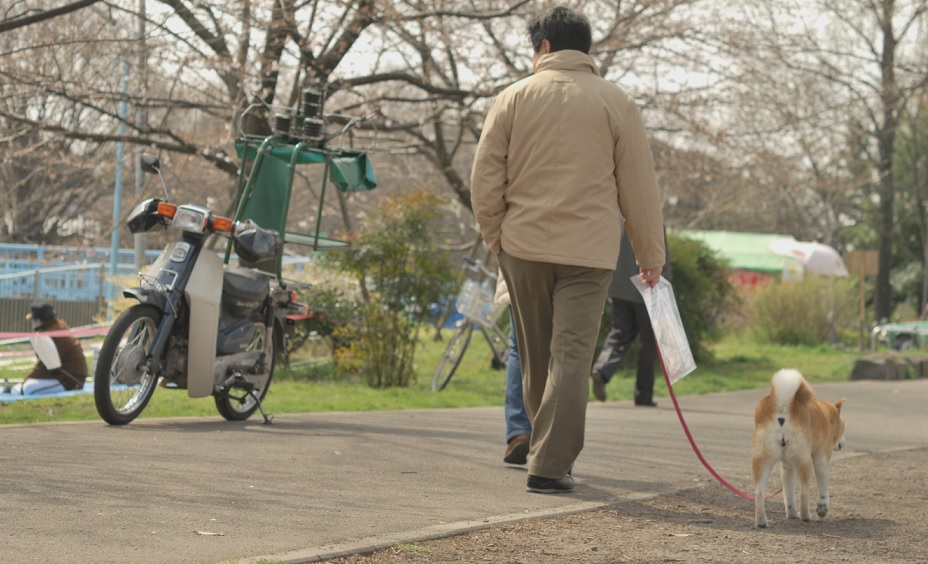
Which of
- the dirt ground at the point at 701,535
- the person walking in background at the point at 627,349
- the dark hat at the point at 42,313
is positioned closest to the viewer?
the dirt ground at the point at 701,535

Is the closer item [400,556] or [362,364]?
[400,556]

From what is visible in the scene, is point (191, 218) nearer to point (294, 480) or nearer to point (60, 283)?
point (294, 480)

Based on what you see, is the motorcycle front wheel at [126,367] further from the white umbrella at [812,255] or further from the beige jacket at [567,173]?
the white umbrella at [812,255]

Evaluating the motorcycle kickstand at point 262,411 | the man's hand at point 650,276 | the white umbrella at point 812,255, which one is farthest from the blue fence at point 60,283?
the white umbrella at point 812,255

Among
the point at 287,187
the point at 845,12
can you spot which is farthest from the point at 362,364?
the point at 845,12

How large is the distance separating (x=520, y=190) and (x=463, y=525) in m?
1.62

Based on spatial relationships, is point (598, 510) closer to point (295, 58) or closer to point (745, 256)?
point (295, 58)

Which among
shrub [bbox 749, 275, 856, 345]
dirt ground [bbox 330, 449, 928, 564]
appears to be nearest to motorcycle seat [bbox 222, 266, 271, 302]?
dirt ground [bbox 330, 449, 928, 564]

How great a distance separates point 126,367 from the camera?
6.90 m

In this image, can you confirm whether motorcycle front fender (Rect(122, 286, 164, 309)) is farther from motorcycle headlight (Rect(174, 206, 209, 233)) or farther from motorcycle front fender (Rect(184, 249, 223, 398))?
motorcycle headlight (Rect(174, 206, 209, 233))

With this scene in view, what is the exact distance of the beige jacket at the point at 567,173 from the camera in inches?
216

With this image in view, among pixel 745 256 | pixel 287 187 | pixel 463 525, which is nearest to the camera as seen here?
pixel 463 525

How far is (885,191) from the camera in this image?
1271 inches

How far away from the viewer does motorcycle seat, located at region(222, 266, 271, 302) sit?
24.9 ft
